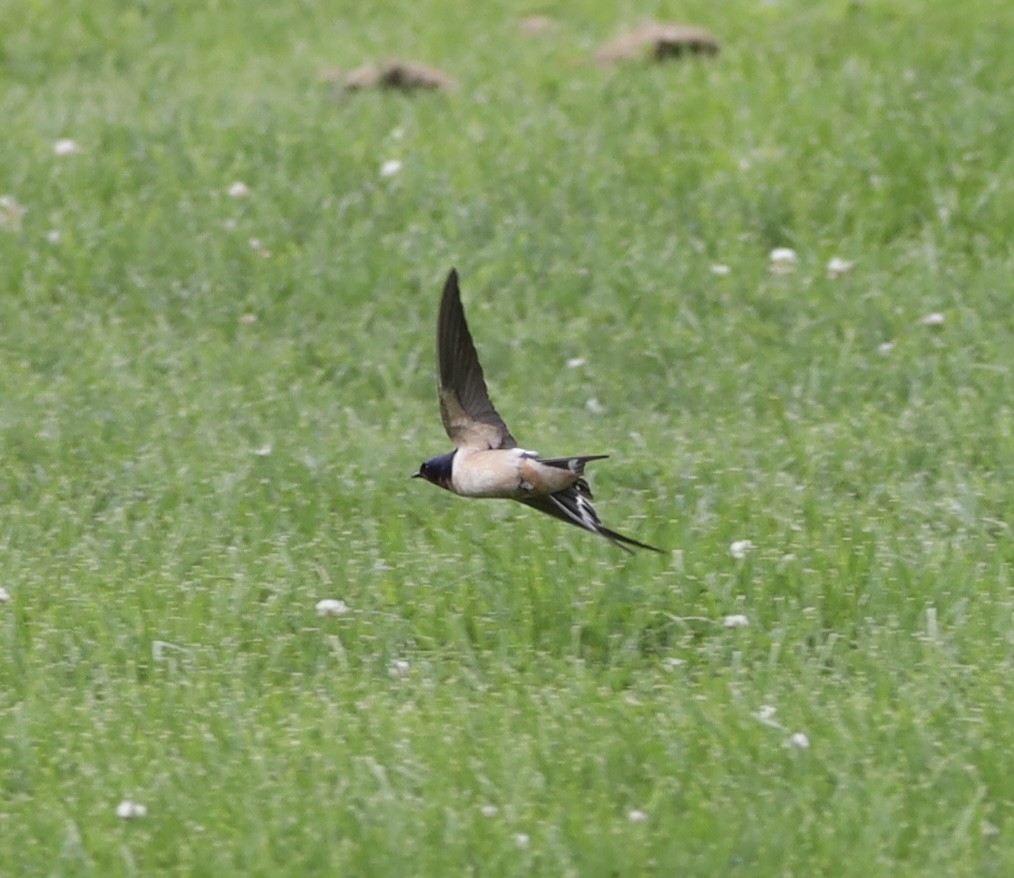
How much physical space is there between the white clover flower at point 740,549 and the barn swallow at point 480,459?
1.46 ft

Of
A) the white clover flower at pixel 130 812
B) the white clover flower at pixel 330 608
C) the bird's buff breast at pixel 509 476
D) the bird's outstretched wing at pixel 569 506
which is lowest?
the white clover flower at pixel 330 608

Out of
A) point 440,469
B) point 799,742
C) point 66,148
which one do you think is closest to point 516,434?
point 440,469

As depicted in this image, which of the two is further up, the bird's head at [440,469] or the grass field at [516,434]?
the bird's head at [440,469]

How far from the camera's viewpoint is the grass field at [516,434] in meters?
4.06

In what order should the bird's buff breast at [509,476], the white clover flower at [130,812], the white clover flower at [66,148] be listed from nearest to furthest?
the white clover flower at [130,812], the bird's buff breast at [509,476], the white clover flower at [66,148]

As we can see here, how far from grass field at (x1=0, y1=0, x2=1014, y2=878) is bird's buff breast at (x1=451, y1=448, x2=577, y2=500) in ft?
1.40

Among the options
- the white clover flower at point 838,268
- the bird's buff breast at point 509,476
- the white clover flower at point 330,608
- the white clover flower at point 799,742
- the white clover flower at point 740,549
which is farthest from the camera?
the white clover flower at point 838,268

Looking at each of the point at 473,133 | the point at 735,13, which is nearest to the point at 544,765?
the point at 473,133

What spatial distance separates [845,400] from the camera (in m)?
6.69

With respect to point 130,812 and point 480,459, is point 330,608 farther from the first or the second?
point 130,812

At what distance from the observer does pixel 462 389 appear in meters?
4.88

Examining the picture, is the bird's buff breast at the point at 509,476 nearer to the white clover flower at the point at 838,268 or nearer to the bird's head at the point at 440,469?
the bird's head at the point at 440,469

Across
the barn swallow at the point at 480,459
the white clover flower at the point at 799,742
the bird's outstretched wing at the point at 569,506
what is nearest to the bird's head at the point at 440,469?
the barn swallow at the point at 480,459

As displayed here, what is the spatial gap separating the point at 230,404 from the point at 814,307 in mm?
2331
